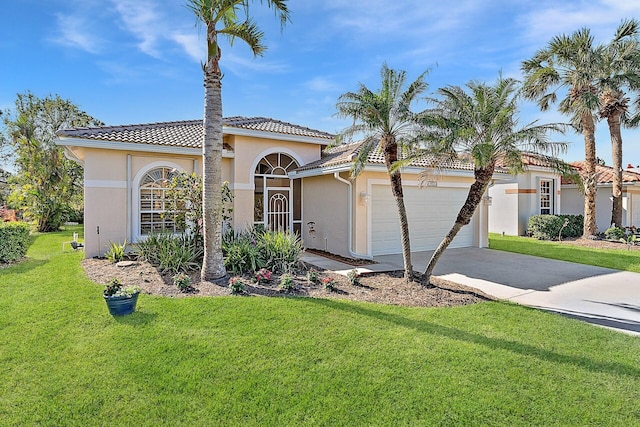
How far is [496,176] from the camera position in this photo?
1614cm

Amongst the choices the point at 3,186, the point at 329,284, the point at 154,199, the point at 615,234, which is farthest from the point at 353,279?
the point at 3,186

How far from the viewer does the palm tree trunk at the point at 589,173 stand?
19.0 metres

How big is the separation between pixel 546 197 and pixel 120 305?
2602cm

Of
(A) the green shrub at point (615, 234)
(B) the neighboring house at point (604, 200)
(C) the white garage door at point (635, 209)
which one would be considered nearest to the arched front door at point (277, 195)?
(A) the green shrub at point (615, 234)

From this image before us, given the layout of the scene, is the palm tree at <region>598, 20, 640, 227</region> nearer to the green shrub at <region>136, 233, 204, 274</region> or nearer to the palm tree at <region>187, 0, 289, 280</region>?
the palm tree at <region>187, 0, 289, 280</region>

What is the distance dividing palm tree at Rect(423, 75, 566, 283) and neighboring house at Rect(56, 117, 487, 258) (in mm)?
2612

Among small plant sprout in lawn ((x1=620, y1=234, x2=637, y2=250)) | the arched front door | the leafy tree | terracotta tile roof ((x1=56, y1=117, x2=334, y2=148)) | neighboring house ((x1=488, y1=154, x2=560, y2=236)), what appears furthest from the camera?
the leafy tree

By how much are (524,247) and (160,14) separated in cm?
1837

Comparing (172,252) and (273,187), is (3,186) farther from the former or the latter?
(172,252)

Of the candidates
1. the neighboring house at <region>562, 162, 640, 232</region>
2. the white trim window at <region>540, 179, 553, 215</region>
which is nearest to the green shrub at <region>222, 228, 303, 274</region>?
the white trim window at <region>540, 179, 553, 215</region>

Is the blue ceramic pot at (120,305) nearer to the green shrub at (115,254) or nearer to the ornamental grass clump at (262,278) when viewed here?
the ornamental grass clump at (262,278)

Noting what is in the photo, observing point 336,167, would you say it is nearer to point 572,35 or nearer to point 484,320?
point 484,320

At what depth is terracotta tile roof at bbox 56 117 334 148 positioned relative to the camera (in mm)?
12359

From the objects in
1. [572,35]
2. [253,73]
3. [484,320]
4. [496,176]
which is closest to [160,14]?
[253,73]
